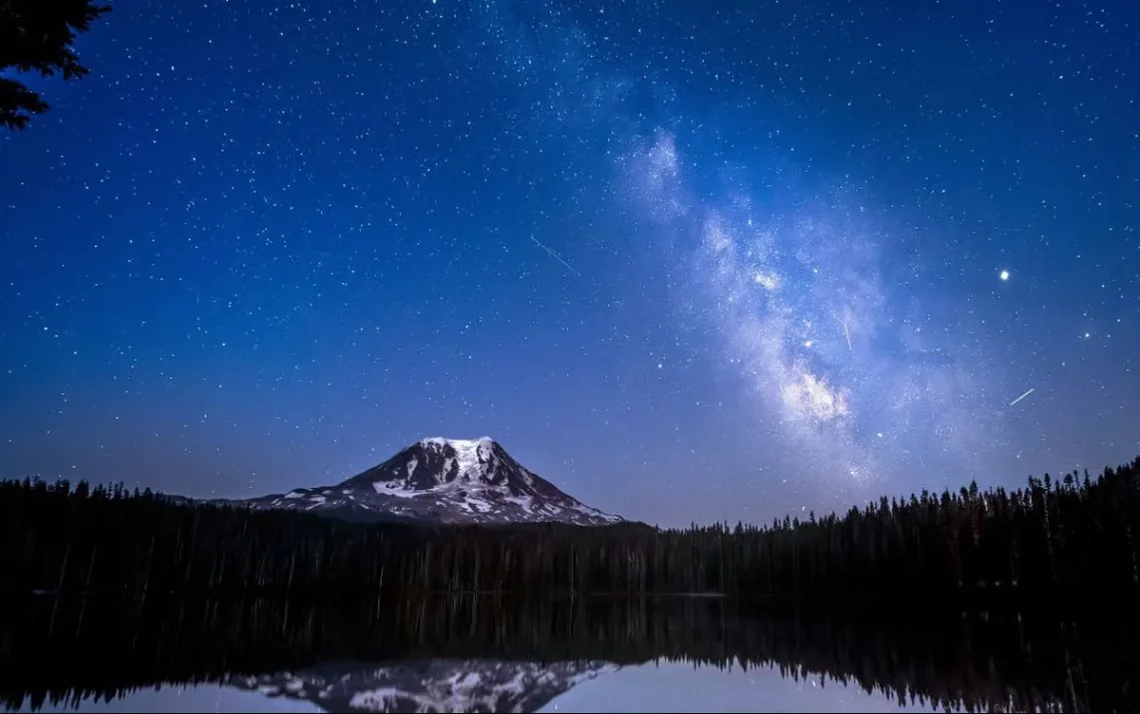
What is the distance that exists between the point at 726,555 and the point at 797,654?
113m

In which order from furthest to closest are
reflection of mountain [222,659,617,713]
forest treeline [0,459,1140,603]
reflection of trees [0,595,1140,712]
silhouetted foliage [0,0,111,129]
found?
forest treeline [0,459,1140,603] → reflection of trees [0,595,1140,712] → reflection of mountain [222,659,617,713] → silhouetted foliage [0,0,111,129]

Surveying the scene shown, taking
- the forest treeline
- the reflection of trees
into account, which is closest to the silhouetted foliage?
the reflection of trees

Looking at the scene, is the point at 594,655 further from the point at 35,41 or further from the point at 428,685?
the point at 35,41

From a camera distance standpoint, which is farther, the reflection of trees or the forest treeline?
the forest treeline

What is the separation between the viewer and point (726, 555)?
5261 inches

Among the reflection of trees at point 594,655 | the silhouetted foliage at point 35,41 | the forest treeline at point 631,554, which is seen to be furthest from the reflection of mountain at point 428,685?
the forest treeline at point 631,554

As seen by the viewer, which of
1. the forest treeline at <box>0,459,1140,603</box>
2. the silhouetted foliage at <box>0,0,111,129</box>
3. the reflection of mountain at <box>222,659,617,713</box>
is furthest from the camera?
the forest treeline at <box>0,459,1140,603</box>

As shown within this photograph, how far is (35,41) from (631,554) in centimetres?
14591

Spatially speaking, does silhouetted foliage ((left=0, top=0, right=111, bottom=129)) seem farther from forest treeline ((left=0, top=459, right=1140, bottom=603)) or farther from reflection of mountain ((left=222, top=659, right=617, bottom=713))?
forest treeline ((left=0, top=459, right=1140, bottom=603))

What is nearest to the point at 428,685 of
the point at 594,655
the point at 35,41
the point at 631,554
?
the point at 594,655

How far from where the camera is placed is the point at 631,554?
147500 mm

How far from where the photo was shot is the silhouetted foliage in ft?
33.1

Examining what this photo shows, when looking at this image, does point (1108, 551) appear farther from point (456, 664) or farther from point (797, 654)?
point (456, 664)

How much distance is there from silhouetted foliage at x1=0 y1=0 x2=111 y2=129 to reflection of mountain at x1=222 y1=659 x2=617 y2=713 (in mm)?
10509
